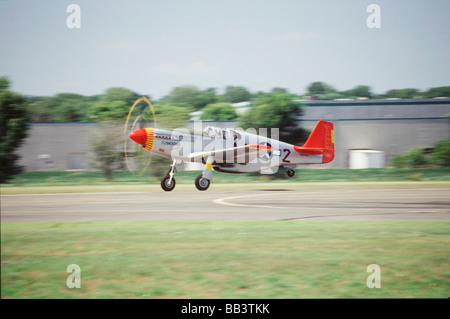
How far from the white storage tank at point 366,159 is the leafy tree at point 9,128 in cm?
2230

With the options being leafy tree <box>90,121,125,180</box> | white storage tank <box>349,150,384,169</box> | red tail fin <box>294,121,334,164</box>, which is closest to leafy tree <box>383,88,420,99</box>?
white storage tank <box>349,150,384,169</box>

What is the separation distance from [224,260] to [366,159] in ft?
81.7

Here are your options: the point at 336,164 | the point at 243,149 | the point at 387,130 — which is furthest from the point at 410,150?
the point at 243,149

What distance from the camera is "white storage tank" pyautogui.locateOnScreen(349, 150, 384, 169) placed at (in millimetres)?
31156

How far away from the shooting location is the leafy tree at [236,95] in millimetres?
122875

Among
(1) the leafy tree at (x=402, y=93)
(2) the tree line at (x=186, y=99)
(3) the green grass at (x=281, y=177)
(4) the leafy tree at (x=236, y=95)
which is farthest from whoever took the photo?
(4) the leafy tree at (x=236, y=95)

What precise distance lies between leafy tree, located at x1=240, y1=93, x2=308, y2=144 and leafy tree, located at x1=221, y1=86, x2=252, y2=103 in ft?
307

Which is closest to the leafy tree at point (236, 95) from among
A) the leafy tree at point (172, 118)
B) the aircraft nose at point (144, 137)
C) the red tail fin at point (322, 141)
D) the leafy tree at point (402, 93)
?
the leafy tree at point (402, 93)

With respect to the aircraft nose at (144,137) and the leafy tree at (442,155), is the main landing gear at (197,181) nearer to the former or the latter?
the aircraft nose at (144,137)

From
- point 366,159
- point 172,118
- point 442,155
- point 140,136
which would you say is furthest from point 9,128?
point 442,155

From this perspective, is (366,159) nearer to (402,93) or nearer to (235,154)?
(235,154)

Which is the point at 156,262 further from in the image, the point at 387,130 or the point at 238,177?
the point at 387,130

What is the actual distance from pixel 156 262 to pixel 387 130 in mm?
27695

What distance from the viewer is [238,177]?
28844mm
